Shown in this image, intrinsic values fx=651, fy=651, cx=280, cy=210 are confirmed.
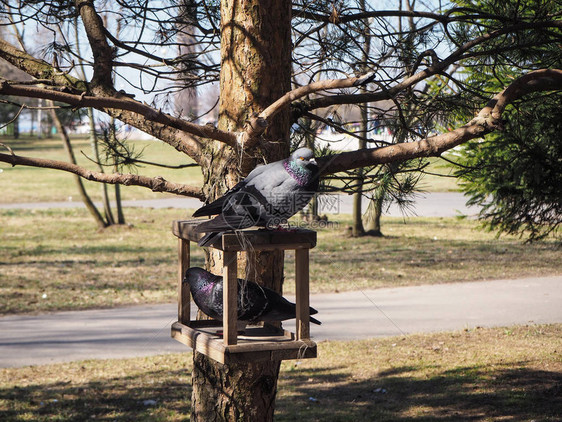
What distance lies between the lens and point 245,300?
2551 millimetres

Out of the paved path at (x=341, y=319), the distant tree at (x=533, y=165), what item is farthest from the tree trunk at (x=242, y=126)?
the paved path at (x=341, y=319)

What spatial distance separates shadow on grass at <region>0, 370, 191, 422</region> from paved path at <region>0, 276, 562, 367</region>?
0.62 metres

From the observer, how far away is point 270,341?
2.65 m

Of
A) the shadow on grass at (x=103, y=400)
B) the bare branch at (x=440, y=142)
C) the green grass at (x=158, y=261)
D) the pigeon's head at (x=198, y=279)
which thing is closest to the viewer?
the pigeon's head at (x=198, y=279)

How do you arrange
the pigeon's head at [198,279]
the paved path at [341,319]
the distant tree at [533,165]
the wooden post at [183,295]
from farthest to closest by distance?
the paved path at [341,319], the distant tree at [533,165], the wooden post at [183,295], the pigeon's head at [198,279]

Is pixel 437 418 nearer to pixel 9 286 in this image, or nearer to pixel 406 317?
pixel 406 317

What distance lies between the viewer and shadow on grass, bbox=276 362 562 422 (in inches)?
180

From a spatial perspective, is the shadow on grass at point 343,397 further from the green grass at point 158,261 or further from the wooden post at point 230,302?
the green grass at point 158,261

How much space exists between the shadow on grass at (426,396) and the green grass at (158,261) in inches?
116

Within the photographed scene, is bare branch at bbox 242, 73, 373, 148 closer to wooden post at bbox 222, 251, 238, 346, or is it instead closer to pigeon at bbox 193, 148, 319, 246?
pigeon at bbox 193, 148, 319, 246

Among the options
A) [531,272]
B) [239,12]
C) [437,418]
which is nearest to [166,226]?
[531,272]

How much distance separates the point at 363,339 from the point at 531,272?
4.05 m

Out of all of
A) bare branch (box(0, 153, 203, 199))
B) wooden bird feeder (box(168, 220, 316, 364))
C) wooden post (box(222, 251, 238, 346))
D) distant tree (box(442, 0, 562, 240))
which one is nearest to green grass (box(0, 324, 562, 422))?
distant tree (box(442, 0, 562, 240))

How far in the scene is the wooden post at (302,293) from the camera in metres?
2.54
